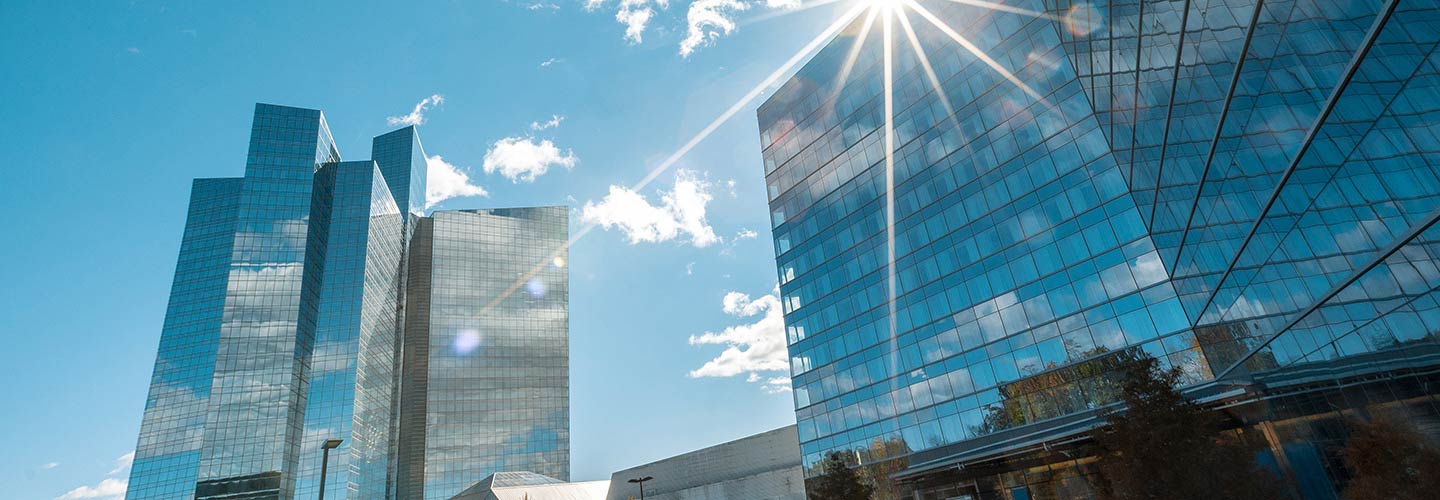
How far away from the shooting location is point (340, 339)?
106500 millimetres

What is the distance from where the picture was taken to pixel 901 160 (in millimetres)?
51188

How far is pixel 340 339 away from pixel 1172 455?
4334 inches

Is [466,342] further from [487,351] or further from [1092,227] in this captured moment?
[1092,227]

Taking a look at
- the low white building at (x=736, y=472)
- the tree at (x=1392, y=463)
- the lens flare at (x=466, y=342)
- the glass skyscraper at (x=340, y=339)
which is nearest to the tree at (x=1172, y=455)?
the tree at (x=1392, y=463)

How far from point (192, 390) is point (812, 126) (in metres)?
101

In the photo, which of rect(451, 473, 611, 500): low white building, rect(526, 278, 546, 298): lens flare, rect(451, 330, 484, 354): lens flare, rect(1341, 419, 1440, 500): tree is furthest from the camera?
rect(526, 278, 546, 298): lens flare

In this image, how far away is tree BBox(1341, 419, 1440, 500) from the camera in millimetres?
16547

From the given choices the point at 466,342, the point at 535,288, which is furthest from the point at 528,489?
the point at 535,288

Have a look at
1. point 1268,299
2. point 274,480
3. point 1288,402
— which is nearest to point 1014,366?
point 1288,402

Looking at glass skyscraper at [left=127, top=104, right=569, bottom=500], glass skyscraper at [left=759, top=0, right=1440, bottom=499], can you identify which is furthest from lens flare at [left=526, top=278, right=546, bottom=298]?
glass skyscraper at [left=759, top=0, right=1440, bottom=499]

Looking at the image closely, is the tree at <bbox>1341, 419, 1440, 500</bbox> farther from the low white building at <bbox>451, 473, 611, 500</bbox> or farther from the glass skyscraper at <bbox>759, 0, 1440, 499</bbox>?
the low white building at <bbox>451, 473, 611, 500</bbox>

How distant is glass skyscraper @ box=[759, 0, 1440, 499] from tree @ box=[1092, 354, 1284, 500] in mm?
3116

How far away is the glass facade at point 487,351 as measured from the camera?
11494 cm

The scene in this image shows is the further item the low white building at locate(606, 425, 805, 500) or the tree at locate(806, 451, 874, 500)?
the low white building at locate(606, 425, 805, 500)
